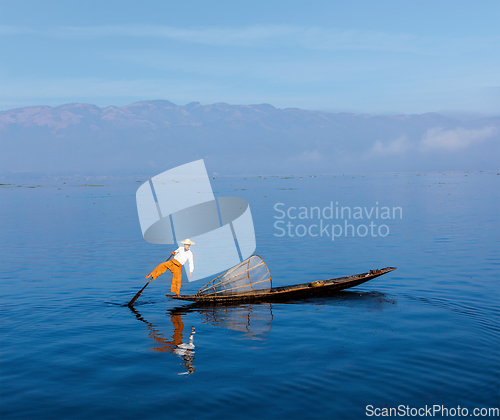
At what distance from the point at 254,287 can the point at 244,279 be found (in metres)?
0.64

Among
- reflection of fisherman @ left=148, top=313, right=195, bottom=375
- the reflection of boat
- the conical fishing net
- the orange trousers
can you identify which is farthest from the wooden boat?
reflection of fisherman @ left=148, top=313, right=195, bottom=375

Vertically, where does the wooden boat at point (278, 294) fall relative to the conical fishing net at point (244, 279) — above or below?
below

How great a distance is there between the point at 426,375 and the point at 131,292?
1638 cm

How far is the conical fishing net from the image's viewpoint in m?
23.7

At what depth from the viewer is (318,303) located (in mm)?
22938

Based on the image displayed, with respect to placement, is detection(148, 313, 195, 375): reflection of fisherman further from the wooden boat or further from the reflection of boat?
the reflection of boat

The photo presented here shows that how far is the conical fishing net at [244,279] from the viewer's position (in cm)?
2370

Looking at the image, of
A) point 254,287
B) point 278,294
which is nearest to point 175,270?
point 254,287

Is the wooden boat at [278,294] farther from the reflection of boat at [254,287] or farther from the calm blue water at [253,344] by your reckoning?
the calm blue water at [253,344]

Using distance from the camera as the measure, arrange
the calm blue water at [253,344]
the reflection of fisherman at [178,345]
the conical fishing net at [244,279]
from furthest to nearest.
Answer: the conical fishing net at [244,279] < the reflection of fisherman at [178,345] < the calm blue water at [253,344]

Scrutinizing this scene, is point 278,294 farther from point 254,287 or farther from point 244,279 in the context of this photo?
point 244,279

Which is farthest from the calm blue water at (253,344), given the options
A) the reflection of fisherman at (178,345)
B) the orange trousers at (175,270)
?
the orange trousers at (175,270)

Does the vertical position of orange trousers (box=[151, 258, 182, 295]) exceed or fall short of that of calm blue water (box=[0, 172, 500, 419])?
it exceeds it

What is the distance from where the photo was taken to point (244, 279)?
23.9 metres
